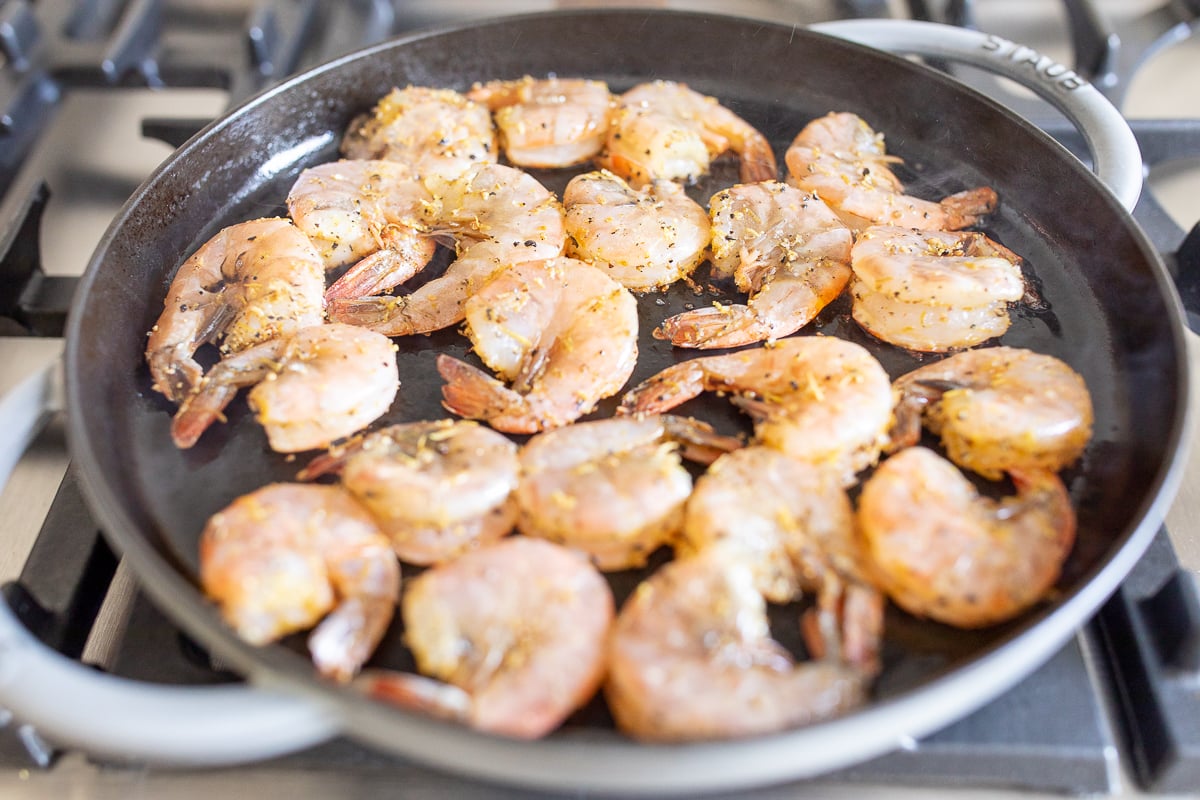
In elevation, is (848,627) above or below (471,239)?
below

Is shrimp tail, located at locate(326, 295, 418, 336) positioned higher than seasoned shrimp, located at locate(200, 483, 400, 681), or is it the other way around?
shrimp tail, located at locate(326, 295, 418, 336)

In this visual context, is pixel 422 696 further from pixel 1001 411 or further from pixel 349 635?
pixel 1001 411

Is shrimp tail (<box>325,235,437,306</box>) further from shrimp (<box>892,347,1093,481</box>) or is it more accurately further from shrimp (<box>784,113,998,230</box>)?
shrimp (<box>892,347,1093,481</box>)

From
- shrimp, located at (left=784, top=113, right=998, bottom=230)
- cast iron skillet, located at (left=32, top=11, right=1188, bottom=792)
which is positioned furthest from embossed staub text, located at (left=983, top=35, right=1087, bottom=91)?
shrimp, located at (left=784, top=113, right=998, bottom=230)

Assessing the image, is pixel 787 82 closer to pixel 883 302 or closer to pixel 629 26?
pixel 629 26

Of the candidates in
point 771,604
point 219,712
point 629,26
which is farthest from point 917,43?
point 219,712

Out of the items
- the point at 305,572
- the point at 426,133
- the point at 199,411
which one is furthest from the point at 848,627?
the point at 426,133

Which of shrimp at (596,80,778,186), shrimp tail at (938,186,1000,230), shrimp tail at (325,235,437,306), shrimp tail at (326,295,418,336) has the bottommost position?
shrimp tail at (326,295,418,336)

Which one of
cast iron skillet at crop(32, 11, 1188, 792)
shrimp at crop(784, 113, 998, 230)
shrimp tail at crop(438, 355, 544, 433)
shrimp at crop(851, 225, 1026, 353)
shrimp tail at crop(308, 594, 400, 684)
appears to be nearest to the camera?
cast iron skillet at crop(32, 11, 1188, 792)
